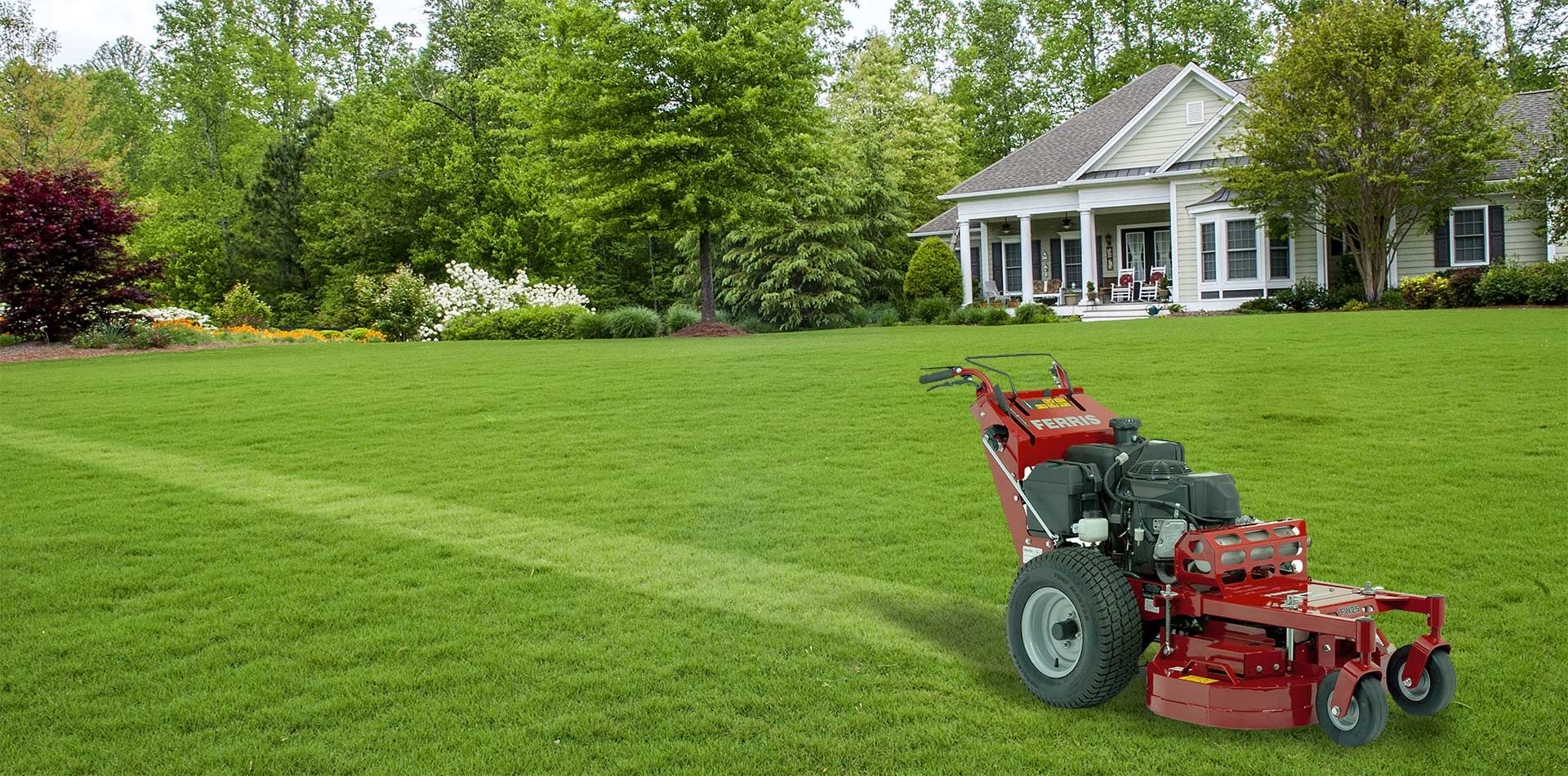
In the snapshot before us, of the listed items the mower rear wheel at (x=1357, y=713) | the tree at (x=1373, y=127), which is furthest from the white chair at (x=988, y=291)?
the mower rear wheel at (x=1357, y=713)

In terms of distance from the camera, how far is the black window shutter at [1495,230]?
25391mm

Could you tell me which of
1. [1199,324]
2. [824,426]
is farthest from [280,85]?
[824,426]

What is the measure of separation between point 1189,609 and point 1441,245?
25.9m

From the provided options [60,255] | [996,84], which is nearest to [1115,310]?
[60,255]

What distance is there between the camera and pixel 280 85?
170 feet

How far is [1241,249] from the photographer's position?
27844 mm

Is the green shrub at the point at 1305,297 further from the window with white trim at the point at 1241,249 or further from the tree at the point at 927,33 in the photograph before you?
the tree at the point at 927,33

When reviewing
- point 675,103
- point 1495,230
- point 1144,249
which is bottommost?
point 1495,230

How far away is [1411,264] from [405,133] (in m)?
31.1

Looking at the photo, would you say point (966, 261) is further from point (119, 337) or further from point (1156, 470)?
point (1156, 470)

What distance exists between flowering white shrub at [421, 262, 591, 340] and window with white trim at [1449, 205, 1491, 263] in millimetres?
20385

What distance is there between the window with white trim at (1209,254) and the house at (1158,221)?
0.8 inches

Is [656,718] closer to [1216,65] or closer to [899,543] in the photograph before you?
[899,543]

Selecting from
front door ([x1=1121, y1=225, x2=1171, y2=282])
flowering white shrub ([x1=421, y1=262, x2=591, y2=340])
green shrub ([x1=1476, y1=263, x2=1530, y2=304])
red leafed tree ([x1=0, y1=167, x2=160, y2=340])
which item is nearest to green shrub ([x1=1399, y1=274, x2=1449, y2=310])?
green shrub ([x1=1476, y1=263, x2=1530, y2=304])
